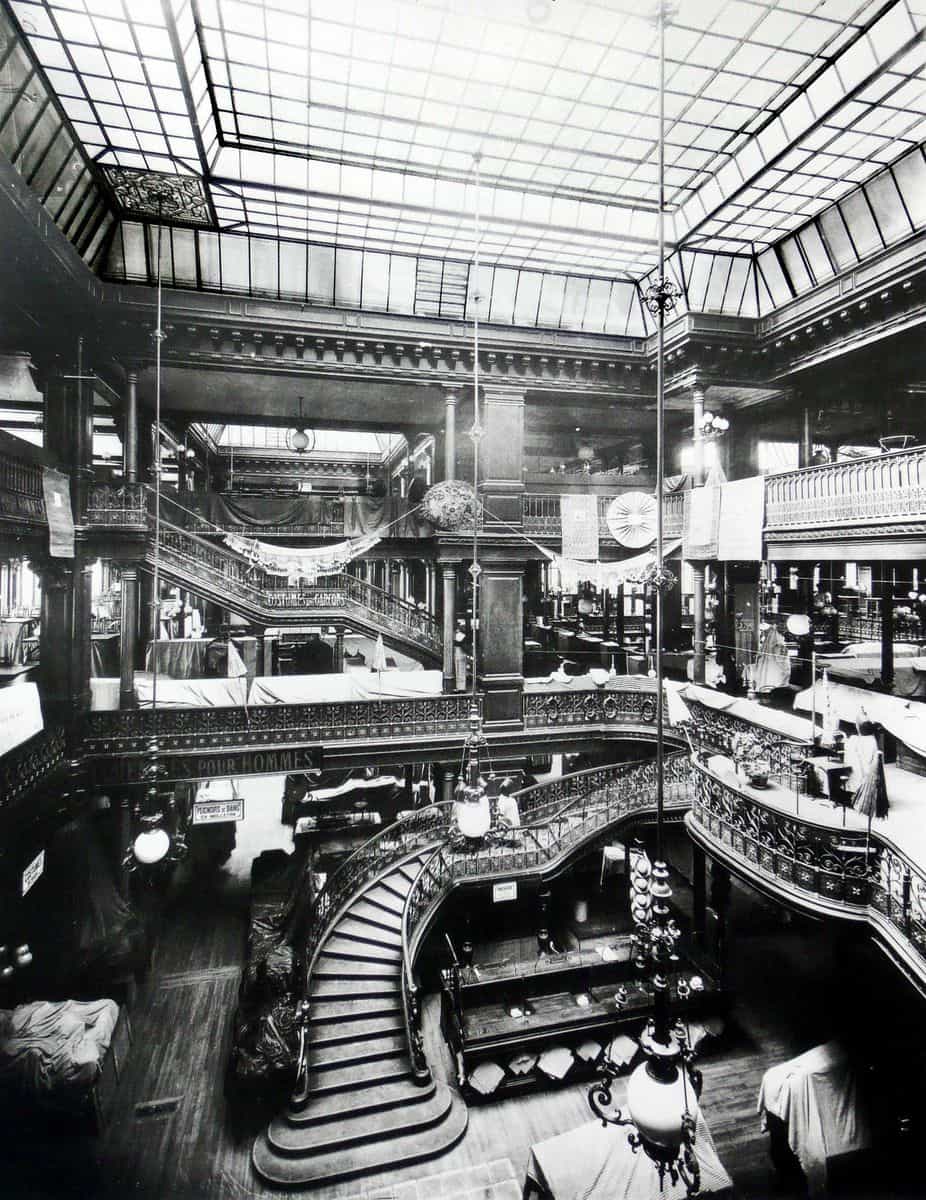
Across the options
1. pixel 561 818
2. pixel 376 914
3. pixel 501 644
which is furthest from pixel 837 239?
pixel 376 914

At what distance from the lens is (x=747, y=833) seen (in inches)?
403

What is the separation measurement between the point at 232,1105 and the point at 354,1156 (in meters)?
2.19

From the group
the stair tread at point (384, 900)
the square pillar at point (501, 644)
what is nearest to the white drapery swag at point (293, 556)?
the square pillar at point (501, 644)

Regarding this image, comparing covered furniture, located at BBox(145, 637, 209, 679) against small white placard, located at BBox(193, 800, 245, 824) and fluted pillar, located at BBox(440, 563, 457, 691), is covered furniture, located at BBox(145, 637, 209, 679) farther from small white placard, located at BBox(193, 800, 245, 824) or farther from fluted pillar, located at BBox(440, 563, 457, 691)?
fluted pillar, located at BBox(440, 563, 457, 691)

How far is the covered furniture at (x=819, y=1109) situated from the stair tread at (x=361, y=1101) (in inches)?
212

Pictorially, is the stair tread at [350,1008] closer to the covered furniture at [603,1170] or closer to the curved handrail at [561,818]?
the curved handrail at [561,818]

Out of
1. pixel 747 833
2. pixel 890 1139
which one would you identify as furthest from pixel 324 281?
pixel 890 1139

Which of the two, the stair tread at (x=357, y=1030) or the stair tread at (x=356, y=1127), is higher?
the stair tread at (x=357, y=1030)

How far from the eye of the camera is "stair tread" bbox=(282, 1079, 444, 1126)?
10.4 metres

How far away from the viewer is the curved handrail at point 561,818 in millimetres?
14062

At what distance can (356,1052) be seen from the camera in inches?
450

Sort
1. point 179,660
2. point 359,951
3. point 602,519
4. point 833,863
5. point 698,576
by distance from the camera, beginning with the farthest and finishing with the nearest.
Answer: point 179,660 < point 602,519 < point 698,576 < point 359,951 < point 833,863

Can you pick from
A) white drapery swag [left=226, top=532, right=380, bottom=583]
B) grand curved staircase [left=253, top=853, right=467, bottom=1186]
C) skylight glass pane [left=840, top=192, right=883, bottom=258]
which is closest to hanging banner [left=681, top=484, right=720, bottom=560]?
skylight glass pane [left=840, top=192, right=883, bottom=258]

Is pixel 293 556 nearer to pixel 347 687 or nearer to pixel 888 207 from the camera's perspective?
pixel 347 687
